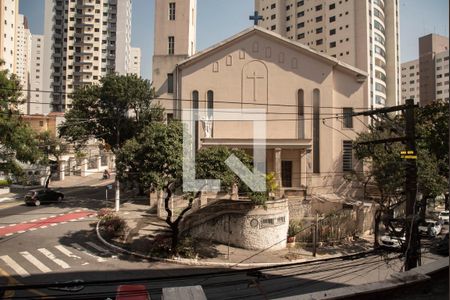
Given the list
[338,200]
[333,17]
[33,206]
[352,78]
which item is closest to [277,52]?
[352,78]

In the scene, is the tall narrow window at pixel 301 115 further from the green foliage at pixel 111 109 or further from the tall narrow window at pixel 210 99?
the green foliage at pixel 111 109

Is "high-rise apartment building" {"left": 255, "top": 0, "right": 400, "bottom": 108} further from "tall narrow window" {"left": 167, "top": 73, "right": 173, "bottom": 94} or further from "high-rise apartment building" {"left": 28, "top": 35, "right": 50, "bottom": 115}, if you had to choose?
"high-rise apartment building" {"left": 28, "top": 35, "right": 50, "bottom": 115}

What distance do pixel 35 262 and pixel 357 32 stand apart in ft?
217

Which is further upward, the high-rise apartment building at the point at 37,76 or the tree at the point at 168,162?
the high-rise apartment building at the point at 37,76

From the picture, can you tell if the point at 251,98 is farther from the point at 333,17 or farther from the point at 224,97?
the point at 333,17

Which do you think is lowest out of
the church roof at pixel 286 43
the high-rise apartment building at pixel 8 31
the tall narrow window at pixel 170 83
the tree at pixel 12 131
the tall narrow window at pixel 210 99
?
the tree at pixel 12 131

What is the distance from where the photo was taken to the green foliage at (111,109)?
1261 inches

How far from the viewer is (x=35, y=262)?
18172 millimetres

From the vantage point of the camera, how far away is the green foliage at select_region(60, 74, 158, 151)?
32.0 m

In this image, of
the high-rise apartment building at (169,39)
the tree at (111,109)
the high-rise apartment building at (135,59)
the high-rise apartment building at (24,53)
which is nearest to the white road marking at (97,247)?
the tree at (111,109)

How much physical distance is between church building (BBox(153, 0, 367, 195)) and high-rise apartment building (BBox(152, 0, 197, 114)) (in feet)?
8.55

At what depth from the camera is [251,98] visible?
3253cm

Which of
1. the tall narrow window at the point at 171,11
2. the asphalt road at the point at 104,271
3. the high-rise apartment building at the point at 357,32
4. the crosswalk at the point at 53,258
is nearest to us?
the asphalt road at the point at 104,271

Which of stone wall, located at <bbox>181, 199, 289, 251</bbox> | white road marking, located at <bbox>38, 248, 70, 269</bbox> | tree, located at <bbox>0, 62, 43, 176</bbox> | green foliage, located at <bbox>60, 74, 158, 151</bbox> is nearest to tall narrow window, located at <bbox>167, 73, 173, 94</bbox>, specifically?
green foliage, located at <bbox>60, 74, 158, 151</bbox>
